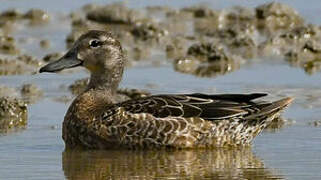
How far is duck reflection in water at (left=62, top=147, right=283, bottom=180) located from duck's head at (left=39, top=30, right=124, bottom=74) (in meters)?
1.13

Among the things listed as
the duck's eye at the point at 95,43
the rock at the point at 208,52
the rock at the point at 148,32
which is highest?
the rock at the point at 148,32

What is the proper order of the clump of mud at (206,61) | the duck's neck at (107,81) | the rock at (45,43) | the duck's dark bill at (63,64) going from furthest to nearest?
the rock at (45,43) → the clump of mud at (206,61) → the duck's neck at (107,81) → the duck's dark bill at (63,64)

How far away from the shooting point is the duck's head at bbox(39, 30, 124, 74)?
45.0 feet

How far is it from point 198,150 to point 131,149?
25.4 inches

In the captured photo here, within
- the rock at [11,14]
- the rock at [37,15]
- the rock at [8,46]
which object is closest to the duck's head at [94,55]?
the rock at [8,46]

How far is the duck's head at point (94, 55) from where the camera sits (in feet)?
45.0

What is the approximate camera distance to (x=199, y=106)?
13.0 m

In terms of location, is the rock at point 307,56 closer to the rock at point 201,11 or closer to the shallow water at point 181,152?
the shallow water at point 181,152

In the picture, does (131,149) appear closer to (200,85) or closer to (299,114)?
(299,114)

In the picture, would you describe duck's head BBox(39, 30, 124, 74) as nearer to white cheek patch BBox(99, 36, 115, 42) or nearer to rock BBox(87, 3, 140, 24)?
white cheek patch BBox(99, 36, 115, 42)

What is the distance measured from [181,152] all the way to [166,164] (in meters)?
0.68

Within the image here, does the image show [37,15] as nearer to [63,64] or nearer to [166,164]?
[63,64]

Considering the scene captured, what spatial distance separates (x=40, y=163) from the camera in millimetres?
12078

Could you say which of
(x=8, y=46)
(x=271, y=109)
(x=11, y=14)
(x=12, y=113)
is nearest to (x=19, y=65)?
(x=8, y=46)
